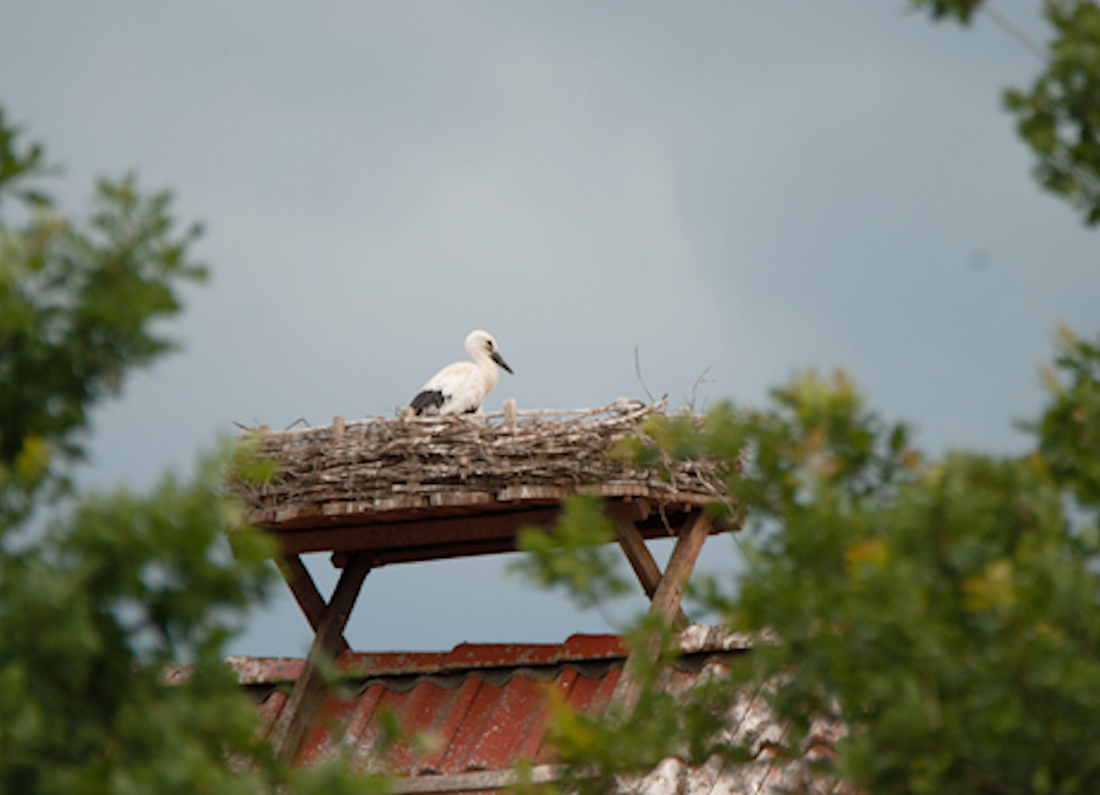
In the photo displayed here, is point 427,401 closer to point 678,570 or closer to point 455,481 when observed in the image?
point 455,481

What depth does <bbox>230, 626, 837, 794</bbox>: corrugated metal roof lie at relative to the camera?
22.6 ft

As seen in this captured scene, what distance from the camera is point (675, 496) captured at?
7098 millimetres

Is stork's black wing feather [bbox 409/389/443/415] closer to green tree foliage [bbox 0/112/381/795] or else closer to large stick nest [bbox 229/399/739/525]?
large stick nest [bbox 229/399/739/525]

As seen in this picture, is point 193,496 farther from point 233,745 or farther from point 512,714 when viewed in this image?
point 512,714

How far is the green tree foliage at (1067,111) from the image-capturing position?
3.60m

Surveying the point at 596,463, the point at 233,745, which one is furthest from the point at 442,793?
the point at 233,745

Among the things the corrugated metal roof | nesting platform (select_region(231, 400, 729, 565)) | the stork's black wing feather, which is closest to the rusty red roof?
the corrugated metal roof

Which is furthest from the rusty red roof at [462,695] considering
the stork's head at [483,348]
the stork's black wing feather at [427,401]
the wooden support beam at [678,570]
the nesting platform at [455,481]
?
the stork's head at [483,348]

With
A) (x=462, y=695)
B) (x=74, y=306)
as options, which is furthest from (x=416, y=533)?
(x=74, y=306)

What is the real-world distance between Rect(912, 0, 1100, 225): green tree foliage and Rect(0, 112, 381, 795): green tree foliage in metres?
2.26

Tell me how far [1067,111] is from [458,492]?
423 cm

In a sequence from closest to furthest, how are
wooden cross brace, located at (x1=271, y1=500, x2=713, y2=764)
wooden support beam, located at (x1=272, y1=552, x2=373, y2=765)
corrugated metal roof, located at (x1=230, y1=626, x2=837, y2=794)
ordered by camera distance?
1. corrugated metal roof, located at (x1=230, y1=626, x2=837, y2=794)
2. wooden cross brace, located at (x1=271, y1=500, x2=713, y2=764)
3. wooden support beam, located at (x1=272, y1=552, x2=373, y2=765)

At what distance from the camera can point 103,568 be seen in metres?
2.73

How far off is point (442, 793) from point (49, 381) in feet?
14.6
